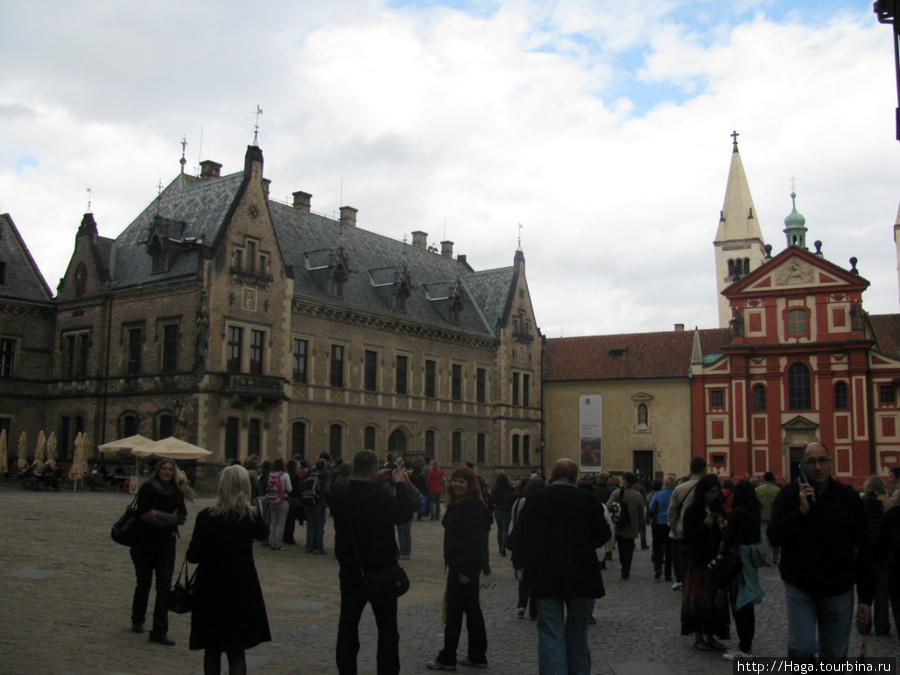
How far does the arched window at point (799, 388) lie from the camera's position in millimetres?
50469

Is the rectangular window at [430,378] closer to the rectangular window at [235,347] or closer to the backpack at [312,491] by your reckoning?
the rectangular window at [235,347]

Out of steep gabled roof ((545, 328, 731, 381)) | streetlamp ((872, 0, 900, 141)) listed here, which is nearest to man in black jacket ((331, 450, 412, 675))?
streetlamp ((872, 0, 900, 141))

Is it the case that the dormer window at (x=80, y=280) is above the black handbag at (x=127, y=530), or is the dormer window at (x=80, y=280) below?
above

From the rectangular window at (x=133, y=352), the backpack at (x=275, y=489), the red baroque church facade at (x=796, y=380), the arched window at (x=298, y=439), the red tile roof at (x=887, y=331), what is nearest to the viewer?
the backpack at (x=275, y=489)

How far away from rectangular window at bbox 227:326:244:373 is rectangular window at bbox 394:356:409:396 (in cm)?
1047

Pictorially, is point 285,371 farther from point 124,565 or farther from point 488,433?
point 124,565

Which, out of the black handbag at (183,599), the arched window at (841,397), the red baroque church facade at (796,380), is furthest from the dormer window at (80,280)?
the arched window at (841,397)

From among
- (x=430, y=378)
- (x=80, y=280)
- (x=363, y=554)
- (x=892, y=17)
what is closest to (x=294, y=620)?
(x=363, y=554)

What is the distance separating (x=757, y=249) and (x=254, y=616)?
93528 mm

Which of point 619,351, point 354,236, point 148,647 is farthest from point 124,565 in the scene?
point 619,351

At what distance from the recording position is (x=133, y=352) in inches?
1489

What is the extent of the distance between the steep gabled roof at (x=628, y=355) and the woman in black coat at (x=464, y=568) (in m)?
46.2

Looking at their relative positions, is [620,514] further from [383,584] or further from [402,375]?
[402,375]

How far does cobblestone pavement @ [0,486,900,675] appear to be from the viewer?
904 cm
